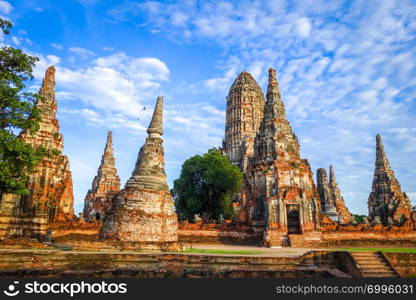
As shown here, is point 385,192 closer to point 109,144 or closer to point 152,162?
point 152,162

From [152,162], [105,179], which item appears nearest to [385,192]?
[152,162]

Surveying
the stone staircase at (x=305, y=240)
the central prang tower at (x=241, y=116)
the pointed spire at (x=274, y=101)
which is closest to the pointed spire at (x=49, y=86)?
the pointed spire at (x=274, y=101)

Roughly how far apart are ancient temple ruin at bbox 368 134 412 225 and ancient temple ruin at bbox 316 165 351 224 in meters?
5.05

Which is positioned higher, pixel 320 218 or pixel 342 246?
pixel 320 218

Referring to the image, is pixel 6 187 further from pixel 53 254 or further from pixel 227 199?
pixel 227 199

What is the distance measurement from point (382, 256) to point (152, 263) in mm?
7875

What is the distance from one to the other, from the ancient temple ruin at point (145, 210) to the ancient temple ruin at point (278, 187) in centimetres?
952

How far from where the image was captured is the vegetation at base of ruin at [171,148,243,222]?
35188mm

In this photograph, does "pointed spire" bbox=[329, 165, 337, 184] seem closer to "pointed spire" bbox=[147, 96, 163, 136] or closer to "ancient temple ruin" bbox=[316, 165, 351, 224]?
"ancient temple ruin" bbox=[316, 165, 351, 224]

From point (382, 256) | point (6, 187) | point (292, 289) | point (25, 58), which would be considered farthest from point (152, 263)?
point (25, 58)

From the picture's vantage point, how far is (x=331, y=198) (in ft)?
143

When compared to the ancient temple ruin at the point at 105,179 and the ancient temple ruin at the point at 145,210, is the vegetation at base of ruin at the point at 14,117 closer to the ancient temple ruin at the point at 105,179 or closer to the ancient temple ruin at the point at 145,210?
the ancient temple ruin at the point at 145,210

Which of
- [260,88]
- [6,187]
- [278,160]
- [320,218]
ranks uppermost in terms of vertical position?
[260,88]

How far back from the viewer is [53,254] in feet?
30.7
